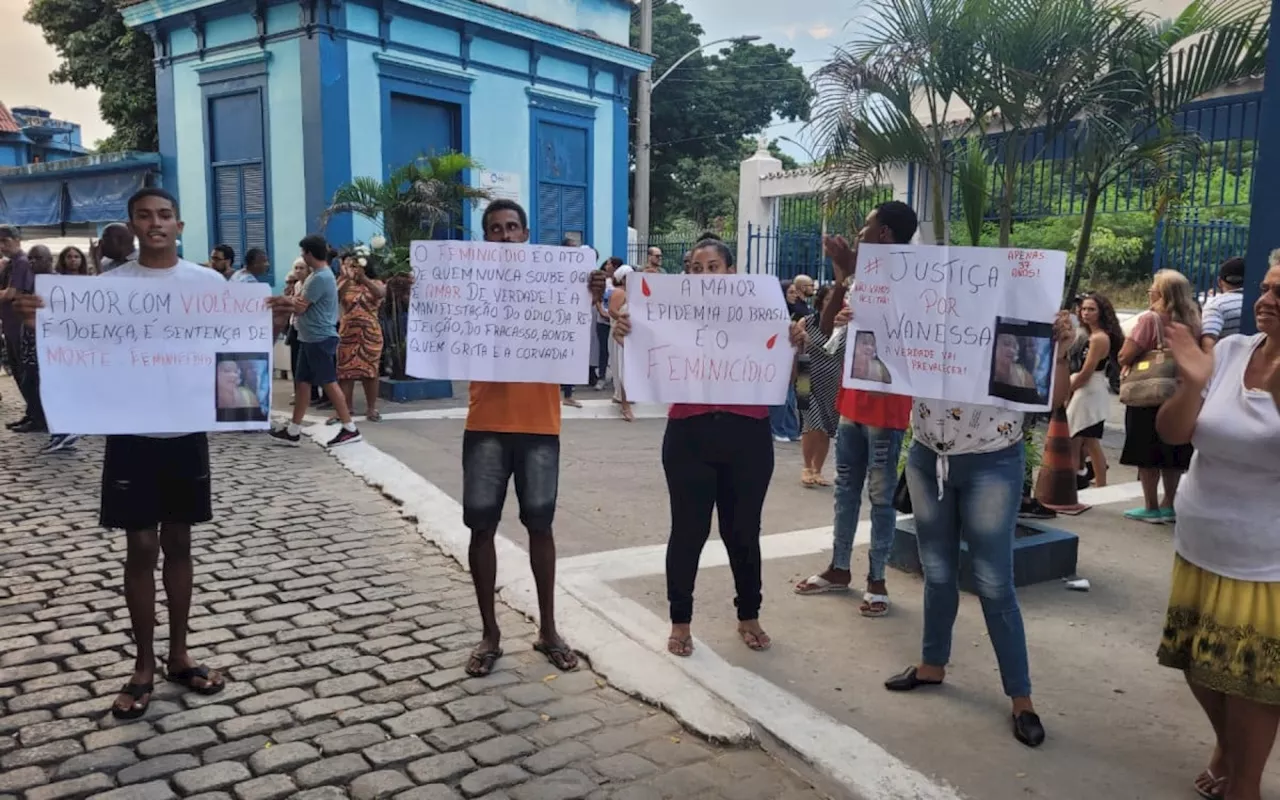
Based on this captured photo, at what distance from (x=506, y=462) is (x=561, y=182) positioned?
1314 centimetres

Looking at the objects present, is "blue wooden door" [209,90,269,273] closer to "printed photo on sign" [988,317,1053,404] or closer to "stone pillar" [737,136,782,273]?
"stone pillar" [737,136,782,273]

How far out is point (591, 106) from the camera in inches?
677

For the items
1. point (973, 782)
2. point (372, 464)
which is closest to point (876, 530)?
point (973, 782)

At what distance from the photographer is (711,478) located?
169 inches

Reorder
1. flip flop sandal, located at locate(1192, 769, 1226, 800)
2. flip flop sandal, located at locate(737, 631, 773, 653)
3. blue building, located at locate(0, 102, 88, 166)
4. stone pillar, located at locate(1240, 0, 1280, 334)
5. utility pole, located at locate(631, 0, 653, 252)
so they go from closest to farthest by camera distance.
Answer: flip flop sandal, located at locate(1192, 769, 1226, 800), stone pillar, located at locate(1240, 0, 1280, 334), flip flop sandal, located at locate(737, 631, 773, 653), utility pole, located at locate(631, 0, 653, 252), blue building, located at locate(0, 102, 88, 166)

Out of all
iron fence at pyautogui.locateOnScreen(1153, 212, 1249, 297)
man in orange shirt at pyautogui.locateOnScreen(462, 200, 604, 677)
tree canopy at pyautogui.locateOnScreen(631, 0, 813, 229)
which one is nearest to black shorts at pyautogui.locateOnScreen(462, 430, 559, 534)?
man in orange shirt at pyautogui.locateOnScreen(462, 200, 604, 677)

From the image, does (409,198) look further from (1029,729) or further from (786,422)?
(1029,729)

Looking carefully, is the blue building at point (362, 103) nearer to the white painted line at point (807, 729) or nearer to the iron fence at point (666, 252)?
the iron fence at point (666, 252)

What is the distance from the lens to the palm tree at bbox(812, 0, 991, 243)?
232 inches

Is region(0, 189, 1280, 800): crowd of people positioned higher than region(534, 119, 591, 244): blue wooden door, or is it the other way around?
region(534, 119, 591, 244): blue wooden door

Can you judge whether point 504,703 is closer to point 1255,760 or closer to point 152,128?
point 1255,760

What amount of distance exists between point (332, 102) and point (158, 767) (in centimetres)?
1142

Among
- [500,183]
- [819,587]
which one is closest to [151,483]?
[819,587]

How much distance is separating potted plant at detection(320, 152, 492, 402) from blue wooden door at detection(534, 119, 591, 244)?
→ 345 cm
